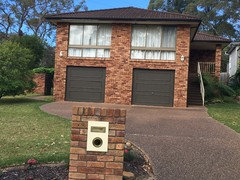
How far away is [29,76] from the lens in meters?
19.7

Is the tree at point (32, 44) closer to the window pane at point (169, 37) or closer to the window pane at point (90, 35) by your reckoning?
the window pane at point (90, 35)

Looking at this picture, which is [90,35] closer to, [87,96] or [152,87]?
[87,96]

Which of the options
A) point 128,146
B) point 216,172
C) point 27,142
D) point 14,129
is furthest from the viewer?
point 14,129

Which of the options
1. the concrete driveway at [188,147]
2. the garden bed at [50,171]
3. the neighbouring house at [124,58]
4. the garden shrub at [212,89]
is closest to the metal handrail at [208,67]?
the garden shrub at [212,89]

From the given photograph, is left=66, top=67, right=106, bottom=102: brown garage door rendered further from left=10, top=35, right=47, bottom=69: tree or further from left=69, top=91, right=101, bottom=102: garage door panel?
left=10, top=35, right=47, bottom=69: tree

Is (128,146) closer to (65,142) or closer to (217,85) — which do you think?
(65,142)

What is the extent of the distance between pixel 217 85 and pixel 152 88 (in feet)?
16.1

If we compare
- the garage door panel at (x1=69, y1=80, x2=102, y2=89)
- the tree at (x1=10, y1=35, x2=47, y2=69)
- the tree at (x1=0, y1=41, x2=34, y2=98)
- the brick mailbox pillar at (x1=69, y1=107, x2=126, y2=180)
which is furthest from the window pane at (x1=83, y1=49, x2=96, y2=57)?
the brick mailbox pillar at (x1=69, y1=107, x2=126, y2=180)

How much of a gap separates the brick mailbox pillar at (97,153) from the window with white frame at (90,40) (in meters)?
15.6

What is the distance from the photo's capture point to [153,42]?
64.5 feet

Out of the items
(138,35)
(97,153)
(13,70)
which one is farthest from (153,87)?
(97,153)

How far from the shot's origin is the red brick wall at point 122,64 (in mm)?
19281

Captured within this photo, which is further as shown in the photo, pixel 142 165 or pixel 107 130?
pixel 142 165

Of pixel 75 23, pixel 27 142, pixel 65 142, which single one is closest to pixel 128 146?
pixel 65 142
